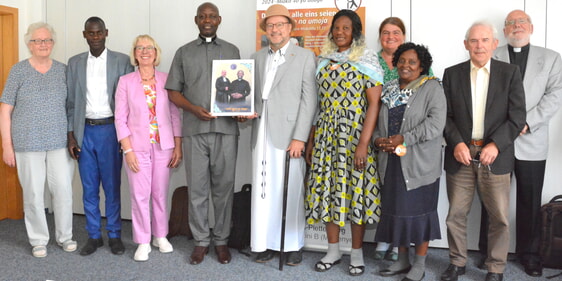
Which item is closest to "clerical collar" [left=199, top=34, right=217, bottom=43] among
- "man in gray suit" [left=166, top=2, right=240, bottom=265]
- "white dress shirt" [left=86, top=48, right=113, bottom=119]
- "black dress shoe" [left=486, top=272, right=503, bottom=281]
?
"man in gray suit" [left=166, top=2, right=240, bottom=265]

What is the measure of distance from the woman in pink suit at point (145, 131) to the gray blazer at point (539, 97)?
8.06ft

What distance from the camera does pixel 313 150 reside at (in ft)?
10.9

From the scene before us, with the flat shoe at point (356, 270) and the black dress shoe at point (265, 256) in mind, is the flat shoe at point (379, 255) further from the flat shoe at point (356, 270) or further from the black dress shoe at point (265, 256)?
the black dress shoe at point (265, 256)

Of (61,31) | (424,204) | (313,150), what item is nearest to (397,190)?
(424,204)

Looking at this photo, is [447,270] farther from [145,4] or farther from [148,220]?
[145,4]

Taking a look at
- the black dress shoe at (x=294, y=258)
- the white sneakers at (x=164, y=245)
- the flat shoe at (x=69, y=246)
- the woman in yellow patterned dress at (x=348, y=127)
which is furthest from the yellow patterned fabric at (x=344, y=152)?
the flat shoe at (x=69, y=246)

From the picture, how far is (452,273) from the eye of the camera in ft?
10.6

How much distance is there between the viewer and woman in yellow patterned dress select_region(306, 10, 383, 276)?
3.17m

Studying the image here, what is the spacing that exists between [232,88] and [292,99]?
16.4 inches

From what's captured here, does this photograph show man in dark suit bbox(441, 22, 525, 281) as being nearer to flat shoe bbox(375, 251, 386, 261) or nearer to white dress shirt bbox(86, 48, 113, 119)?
flat shoe bbox(375, 251, 386, 261)

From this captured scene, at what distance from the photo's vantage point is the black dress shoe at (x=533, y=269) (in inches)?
131

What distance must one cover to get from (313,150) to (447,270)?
3.90ft

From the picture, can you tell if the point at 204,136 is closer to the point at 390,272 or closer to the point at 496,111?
the point at 390,272

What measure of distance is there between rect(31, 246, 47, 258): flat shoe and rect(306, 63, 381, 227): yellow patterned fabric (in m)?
2.13
